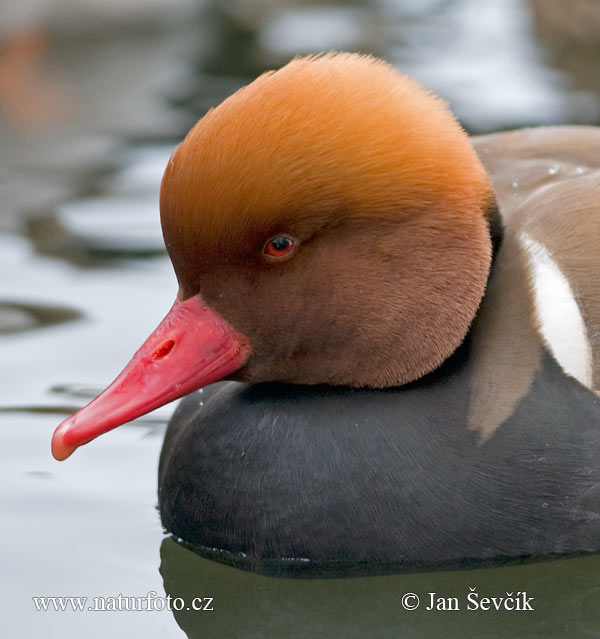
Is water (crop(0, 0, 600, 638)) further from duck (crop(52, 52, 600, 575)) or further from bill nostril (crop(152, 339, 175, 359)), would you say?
bill nostril (crop(152, 339, 175, 359))

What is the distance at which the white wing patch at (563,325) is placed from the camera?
3514mm

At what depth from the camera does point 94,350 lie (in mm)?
4961

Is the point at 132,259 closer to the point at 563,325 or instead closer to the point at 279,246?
the point at 279,246

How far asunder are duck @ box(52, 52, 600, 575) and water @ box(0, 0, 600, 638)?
157 millimetres

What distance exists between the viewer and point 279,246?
335 cm

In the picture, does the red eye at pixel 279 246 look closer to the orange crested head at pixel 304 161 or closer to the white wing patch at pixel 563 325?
the orange crested head at pixel 304 161

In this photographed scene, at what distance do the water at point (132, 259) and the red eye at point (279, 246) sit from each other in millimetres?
873

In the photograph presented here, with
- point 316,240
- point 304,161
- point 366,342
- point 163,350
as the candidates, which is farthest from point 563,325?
point 163,350

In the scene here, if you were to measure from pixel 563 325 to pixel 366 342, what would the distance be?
0.51 meters

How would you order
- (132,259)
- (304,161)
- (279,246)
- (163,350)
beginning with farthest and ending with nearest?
(132,259) → (163,350) → (279,246) → (304,161)

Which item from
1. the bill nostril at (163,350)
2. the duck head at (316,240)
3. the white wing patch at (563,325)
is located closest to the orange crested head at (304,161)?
the duck head at (316,240)

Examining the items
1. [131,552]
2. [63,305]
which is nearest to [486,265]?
[131,552]

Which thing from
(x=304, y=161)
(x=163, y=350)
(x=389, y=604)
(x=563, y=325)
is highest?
(x=304, y=161)

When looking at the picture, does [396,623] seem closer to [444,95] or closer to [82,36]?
[444,95]
